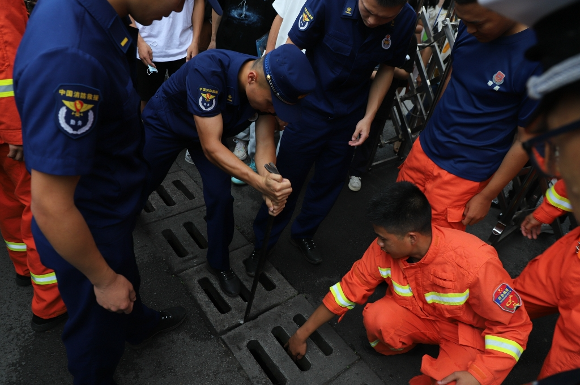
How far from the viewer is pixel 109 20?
1397 millimetres

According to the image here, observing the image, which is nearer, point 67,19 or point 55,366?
point 67,19

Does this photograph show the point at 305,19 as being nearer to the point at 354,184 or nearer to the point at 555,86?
the point at 354,184

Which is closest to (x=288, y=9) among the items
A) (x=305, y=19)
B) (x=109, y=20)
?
(x=305, y=19)

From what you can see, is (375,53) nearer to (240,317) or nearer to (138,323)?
→ (240,317)

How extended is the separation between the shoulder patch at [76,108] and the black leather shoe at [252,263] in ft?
6.31

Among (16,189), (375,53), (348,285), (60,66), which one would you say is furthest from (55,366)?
(375,53)

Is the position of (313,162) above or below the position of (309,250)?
above

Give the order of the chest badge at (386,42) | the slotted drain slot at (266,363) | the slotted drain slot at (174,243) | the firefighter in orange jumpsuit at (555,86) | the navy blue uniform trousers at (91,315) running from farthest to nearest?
the slotted drain slot at (174,243)
the chest badge at (386,42)
the slotted drain slot at (266,363)
the navy blue uniform trousers at (91,315)
the firefighter in orange jumpsuit at (555,86)

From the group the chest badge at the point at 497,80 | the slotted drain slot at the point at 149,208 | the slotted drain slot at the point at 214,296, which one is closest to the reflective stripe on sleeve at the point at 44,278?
the slotted drain slot at the point at 214,296

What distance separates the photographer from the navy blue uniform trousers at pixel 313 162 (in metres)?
2.79

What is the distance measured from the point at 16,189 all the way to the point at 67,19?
1.37 metres

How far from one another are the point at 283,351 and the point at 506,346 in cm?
123

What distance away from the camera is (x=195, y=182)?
383 cm

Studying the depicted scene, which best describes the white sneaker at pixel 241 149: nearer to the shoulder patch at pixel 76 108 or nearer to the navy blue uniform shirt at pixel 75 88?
the navy blue uniform shirt at pixel 75 88
